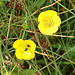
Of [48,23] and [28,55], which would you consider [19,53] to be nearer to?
[28,55]

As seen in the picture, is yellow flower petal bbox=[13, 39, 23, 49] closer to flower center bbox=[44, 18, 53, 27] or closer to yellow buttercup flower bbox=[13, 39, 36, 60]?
yellow buttercup flower bbox=[13, 39, 36, 60]

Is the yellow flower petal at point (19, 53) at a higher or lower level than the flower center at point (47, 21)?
lower

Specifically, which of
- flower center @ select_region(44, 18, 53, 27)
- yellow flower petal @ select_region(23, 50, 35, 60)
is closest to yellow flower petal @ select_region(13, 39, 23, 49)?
yellow flower petal @ select_region(23, 50, 35, 60)

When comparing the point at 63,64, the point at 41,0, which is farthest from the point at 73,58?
the point at 41,0

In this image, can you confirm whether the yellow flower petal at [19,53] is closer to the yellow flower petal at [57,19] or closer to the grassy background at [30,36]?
the grassy background at [30,36]

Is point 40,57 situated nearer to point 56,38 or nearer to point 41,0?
point 56,38

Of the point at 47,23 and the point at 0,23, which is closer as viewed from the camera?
the point at 47,23

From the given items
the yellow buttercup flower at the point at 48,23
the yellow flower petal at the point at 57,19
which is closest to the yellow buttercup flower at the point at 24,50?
the yellow buttercup flower at the point at 48,23

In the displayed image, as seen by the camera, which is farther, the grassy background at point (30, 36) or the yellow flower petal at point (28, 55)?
the grassy background at point (30, 36)

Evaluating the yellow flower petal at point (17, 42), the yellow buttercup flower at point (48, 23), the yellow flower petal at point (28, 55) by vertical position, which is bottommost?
the yellow flower petal at point (28, 55)

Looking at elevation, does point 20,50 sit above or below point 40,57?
above

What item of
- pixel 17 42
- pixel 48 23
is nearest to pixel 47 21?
pixel 48 23
